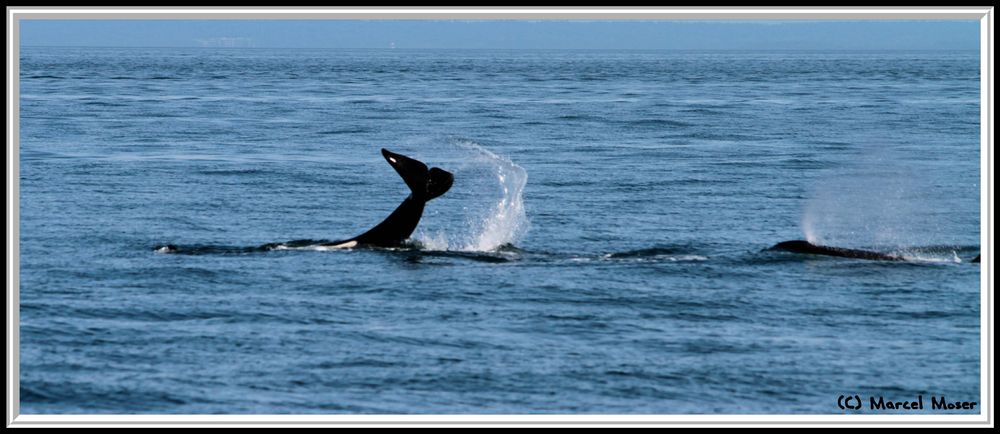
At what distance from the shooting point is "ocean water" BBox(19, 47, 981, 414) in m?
14.2

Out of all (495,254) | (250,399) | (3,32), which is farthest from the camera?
(495,254)

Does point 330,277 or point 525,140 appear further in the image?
point 525,140

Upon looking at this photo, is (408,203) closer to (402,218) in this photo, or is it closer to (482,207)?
(402,218)

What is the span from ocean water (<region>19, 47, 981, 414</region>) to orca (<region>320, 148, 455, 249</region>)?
13.8 inches

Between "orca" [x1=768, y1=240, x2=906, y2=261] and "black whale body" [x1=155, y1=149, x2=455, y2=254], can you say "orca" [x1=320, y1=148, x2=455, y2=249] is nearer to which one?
"black whale body" [x1=155, y1=149, x2=455, y2=254]

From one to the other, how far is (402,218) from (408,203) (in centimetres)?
24

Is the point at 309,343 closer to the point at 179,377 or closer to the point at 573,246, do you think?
the point at 179,377

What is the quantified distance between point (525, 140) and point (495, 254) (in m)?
21.9

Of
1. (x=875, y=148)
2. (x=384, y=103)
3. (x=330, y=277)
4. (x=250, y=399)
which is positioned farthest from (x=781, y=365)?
(x=384, y=103)

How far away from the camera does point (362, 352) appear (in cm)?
1536

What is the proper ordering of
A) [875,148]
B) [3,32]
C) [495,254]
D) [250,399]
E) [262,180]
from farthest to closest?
[875,148], [262,180], [495,254], [3,32], [250,399]

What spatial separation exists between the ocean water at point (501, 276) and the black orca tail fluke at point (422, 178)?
33.4 inches

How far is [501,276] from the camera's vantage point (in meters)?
19.6
